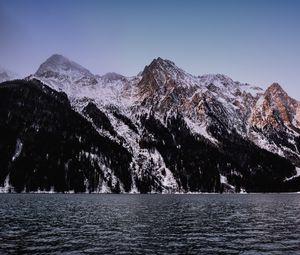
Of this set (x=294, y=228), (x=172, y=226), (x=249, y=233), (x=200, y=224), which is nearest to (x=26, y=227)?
(x=172, y=226)

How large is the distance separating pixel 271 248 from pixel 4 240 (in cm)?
3083

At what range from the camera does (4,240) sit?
51031 mm

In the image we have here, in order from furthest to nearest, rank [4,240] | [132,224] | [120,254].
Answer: [132,224]
[4,240]
[120,254]

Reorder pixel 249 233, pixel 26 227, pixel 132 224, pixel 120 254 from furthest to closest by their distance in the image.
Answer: pixel 132 224, pixel 26 227, pixel 249 233, pixel 120 254

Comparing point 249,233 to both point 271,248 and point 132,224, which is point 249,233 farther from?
point 132,224

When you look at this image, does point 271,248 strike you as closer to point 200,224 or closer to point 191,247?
point 191,247

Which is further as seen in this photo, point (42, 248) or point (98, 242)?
point (98, 242)

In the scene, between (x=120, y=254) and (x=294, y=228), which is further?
(x=294, y=228)

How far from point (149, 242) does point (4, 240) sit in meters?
17.2

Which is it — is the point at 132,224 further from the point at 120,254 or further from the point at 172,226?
the point at 120,254

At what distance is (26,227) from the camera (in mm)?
65250

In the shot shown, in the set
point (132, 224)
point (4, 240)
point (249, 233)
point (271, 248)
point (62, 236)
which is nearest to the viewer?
point (271, 248)

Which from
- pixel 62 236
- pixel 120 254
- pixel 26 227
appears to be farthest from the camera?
pixel 26 227

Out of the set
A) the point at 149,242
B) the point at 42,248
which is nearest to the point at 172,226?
the point at 149,242
